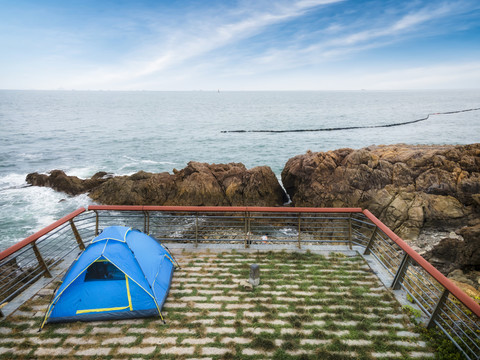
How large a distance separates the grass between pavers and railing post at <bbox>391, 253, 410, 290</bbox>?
31 centimetres

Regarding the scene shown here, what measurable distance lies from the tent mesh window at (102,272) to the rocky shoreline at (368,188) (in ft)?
44.2

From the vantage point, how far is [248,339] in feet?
16.3

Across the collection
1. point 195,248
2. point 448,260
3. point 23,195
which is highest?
point 195,248

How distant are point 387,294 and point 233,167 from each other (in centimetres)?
1880

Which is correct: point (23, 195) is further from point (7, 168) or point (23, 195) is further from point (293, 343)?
point (293, 343)

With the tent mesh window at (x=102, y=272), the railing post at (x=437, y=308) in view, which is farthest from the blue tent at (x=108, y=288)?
the railing post at (x=437, y=308)

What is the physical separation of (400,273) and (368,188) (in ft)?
47.8

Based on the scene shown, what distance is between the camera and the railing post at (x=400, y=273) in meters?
6.02

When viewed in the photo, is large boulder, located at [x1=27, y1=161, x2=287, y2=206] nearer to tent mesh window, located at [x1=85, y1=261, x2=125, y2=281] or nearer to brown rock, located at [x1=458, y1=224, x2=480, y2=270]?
brown rock, located at [x1=458, y1=224, x2=480, y2=270]

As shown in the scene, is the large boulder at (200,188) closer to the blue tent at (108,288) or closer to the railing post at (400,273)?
the railing post at (400,273)

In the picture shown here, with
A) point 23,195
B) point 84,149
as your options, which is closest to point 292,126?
point 84,149

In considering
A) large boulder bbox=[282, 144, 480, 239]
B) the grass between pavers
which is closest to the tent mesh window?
the grass between pavers

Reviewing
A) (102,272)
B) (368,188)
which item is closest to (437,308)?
(102,272)

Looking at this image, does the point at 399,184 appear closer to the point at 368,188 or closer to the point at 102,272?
the point at 368,188
